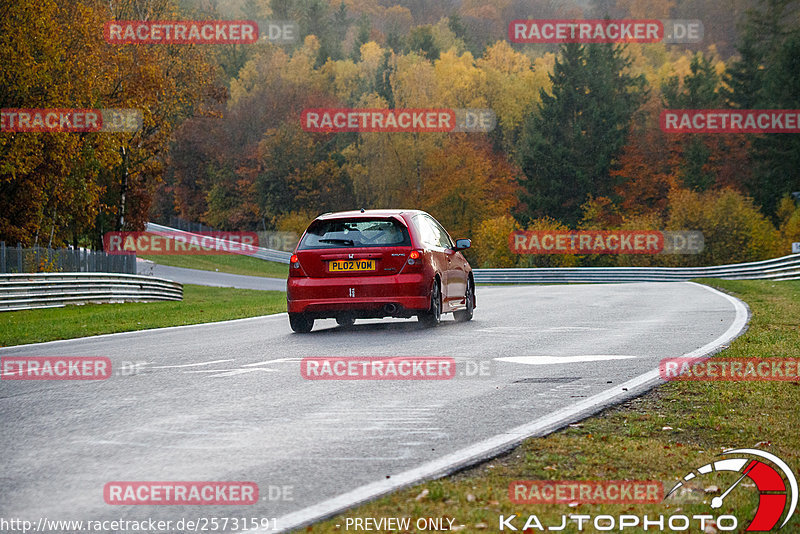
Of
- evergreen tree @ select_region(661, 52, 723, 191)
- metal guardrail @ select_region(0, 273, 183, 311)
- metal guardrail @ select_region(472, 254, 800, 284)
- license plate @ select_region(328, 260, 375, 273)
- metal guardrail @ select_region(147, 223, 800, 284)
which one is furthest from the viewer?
evergreen tree @ select_region(661, 52, 723, 191)

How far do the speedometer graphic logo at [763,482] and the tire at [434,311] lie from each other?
921cm

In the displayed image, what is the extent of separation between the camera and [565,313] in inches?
741

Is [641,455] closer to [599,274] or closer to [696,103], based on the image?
[599,274]

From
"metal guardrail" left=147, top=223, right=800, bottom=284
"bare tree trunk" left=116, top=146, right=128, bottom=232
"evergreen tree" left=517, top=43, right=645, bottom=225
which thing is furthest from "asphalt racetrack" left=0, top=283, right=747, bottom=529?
"evergreen tree" left=517, top=43, right=645, bottom=225

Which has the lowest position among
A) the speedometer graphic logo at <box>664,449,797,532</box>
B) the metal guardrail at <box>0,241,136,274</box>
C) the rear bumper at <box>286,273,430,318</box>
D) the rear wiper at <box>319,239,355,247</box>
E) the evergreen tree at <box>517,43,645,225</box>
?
the speedometer graphic logo at <box>664,449,797,532</box>

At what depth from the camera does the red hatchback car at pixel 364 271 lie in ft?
48.3

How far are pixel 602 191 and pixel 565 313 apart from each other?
2403 inches

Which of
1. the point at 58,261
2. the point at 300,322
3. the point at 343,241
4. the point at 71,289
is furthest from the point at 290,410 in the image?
the point at 58,261

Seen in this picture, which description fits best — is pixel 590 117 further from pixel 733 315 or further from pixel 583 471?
pixel 583 471

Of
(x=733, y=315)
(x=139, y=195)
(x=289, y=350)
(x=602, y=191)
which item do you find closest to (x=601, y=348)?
(x=289, y=350)

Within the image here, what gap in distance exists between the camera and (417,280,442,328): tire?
1529cm

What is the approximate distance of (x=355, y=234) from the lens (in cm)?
1512

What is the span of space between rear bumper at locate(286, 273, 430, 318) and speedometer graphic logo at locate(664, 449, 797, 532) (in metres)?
8.76

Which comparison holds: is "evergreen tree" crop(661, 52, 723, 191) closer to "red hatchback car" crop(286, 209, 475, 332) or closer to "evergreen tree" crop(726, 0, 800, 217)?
"evergreen tree" crop(726, 0, 800, 217)
